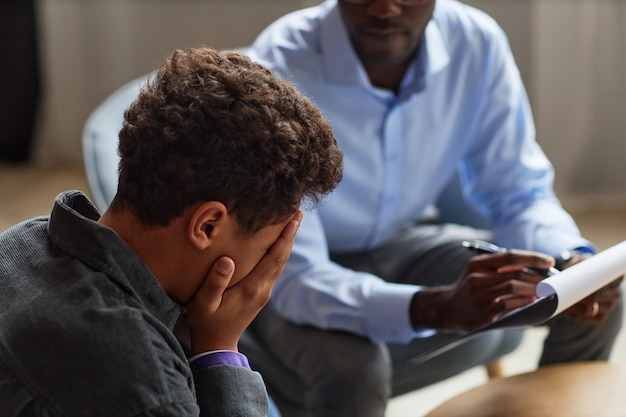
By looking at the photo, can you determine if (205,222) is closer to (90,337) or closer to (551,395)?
(90,337)

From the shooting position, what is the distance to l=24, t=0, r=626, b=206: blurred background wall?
9.23 ft

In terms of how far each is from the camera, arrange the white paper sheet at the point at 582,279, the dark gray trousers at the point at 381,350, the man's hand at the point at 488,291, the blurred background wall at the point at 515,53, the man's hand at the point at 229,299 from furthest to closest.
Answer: the blurred background wall at the point at 515,53
the dark gray trousers at the point at 381,350
the man's hand at the point at 488,291
the white paper sheet at the point at 582,279
the man's hand at the point at 229,299

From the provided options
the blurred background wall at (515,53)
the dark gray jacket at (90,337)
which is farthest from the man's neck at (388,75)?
the blurred background wall at (515,53)

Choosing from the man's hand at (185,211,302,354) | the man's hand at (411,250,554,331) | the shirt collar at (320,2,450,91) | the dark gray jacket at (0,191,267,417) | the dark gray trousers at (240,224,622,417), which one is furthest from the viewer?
the shirt collar at (320,2,450,91)

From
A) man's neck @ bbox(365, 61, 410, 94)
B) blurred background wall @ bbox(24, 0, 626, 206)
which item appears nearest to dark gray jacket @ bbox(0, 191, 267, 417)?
man's neck @ bbox(365, 61, 410, 94)

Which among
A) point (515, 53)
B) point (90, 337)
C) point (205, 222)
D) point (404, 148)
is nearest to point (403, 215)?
point (404, 148)

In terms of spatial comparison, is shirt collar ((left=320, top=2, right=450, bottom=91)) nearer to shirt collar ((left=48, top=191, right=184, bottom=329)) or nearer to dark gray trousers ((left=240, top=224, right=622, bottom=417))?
dark gray trousers ((left=240, top=224, right=622, bottom=417))

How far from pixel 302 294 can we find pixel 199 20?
192 cm

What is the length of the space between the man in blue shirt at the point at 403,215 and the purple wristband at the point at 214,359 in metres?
0.46

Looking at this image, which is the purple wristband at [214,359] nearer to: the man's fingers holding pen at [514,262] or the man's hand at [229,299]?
the man's hand at [229,299]

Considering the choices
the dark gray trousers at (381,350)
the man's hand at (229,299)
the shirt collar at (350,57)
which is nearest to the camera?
the man's hand at (229,299)

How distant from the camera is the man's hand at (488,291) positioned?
135 centimetres

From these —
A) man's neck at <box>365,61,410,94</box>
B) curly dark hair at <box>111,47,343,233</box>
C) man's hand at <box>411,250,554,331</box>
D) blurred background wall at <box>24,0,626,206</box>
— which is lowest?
blurred background wall at <box>24,0,626,206</box>

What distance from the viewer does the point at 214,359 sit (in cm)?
101
